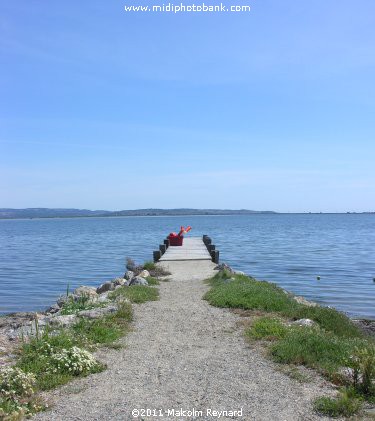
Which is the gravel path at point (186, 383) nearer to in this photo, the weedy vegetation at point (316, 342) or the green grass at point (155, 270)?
the weedy vegetation at point (316, 342)

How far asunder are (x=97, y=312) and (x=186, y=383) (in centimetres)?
422

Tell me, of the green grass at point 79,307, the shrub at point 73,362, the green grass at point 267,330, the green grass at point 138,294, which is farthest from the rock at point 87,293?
the shrub at point 73,362

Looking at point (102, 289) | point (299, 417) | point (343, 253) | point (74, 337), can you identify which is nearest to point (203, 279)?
point (102, 289)

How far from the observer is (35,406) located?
5840mm

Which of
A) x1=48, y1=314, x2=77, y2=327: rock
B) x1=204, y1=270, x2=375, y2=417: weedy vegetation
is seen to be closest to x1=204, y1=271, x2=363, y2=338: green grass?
x1=204, y1=270, x2=375, y2=417: weedy vegetation

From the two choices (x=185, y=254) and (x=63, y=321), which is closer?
(x=63, y=321)

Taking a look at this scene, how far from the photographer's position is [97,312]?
34.4ft

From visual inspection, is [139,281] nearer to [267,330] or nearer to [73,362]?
[267,330]

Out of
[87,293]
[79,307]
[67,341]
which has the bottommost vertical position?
[87,293]

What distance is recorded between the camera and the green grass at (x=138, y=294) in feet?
42.2

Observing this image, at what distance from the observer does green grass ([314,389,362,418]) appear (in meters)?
5.67

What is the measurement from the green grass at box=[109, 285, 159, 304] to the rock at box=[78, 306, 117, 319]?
179cm

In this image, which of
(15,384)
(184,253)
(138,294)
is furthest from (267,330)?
(184,253)

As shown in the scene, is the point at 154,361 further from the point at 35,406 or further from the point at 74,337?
the point at 35,406
